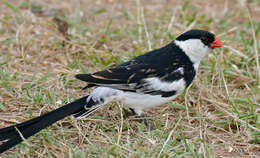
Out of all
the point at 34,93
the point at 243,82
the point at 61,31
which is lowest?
the point at 243,82

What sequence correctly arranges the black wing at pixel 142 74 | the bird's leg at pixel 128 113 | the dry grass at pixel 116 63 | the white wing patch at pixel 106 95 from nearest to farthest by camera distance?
the dry grass at pixel 116 63 < the black wing at pixel 142 74 < the white wing patch at pixel 106 95 < the bird's leg at pixel 128 113

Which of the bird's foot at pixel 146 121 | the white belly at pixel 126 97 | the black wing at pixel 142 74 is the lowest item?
the bird's foot at pixel 146 121

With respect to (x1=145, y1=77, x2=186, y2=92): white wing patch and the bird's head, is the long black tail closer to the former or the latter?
(x1=145, y1=77, x2=186, y2=92): white wing patch

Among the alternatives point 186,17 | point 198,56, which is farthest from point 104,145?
point 186,17

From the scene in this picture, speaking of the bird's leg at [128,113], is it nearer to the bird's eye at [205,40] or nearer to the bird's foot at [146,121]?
the bird's foot at [146,121]

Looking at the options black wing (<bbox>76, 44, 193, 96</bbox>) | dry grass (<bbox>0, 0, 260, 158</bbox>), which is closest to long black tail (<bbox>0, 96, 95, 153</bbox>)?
dry grass (<bbox>0, 0, 260, 158</bbox>)

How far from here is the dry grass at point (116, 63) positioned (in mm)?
3143

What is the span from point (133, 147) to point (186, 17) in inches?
118

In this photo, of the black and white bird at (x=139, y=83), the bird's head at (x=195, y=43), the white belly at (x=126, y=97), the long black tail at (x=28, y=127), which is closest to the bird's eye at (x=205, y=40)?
the bird's head at (x=195, y=43)

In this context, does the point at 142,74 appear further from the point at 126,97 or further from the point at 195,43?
the point at 195,43

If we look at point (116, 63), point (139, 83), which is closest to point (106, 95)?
point (139, 83)

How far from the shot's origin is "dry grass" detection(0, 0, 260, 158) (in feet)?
10.3

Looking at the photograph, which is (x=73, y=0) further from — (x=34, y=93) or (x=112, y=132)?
(x=112, y=132)

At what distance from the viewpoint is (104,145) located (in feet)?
10.4
